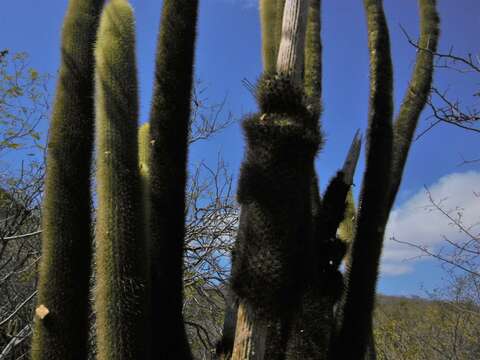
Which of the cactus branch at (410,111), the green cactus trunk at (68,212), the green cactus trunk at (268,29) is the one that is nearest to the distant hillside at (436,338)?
the cactus branch at (410,111)

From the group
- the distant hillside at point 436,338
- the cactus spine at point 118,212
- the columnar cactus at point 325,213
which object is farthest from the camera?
the distant hillside at point 436,338

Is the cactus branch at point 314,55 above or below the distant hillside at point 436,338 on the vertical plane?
above

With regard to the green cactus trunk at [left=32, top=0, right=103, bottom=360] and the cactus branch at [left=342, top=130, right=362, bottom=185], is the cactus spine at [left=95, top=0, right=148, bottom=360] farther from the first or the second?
the cactus branch at [left=342, top=130, right=362, bottom=185]

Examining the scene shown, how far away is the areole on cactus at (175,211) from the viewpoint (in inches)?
102

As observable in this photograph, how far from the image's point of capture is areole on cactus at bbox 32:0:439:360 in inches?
102

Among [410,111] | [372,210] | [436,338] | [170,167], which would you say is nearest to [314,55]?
[410,111]

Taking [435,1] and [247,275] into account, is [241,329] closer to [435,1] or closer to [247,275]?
[247,275]

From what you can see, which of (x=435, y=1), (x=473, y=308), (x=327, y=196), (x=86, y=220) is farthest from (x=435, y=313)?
(x=86, y=220)

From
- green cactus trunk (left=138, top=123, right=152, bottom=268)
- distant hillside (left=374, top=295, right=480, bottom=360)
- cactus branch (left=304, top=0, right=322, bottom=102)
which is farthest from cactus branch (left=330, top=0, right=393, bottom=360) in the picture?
distant hillside (left=374, top=295, right=480, bottom=360)

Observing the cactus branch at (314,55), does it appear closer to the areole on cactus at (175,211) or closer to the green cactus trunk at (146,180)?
the areole on cactus at (175,211)

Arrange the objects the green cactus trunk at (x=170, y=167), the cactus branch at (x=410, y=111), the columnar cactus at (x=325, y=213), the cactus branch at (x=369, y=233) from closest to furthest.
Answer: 1. the columnar cactus at (x=325, y=213)
2. the green cactus trunk at (x=170, y=167)
3. the cactus branch at (x=369, y=233)
4. the cactus branch at (x=410, y=111)

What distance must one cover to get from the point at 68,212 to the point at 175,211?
691 millimetres

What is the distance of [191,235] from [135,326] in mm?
4359

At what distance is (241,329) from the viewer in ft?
8.07
